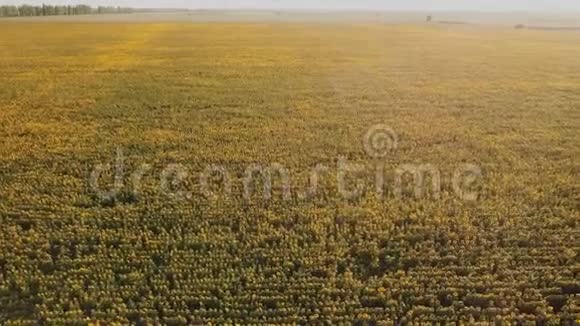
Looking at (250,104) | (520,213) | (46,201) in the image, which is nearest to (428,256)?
(520,213)

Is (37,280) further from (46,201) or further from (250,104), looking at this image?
(250,104)

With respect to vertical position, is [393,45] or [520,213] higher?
[393,45]

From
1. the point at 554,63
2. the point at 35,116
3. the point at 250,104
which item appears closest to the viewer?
the point at 35,116

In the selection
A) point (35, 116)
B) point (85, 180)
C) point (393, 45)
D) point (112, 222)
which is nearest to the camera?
point (112, 222)

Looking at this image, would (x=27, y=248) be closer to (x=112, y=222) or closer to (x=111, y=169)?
(x=112, y=222)

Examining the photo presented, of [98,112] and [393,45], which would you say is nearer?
[98,112]

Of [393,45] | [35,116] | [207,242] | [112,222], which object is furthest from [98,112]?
[393,45]

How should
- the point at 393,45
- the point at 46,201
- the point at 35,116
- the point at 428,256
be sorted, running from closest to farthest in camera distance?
1. the point at 428,256
2. the point at 46,201
3. the point at 35,116
4. the point at 393,45

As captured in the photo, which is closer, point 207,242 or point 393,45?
point 207,242

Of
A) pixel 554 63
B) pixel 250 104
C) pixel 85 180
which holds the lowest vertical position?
pixel 85 180
